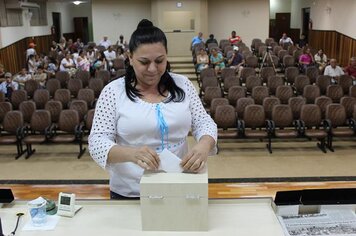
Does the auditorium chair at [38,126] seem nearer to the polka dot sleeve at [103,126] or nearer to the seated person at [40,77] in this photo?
the seated person at [40,77]

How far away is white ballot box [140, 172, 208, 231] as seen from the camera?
155cm

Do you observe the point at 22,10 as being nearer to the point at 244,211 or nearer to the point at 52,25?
the point at 52,25

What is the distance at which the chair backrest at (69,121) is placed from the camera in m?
6.93

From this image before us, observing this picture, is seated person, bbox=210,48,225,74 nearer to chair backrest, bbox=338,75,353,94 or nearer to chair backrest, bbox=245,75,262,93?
chair backrest, bbox=245,75,262,93

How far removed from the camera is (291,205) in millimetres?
1807

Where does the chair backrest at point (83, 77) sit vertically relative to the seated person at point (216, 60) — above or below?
below

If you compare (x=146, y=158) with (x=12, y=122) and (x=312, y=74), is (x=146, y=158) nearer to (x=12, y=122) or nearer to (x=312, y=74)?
(x=12, y=122)

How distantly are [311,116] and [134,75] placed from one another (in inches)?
227

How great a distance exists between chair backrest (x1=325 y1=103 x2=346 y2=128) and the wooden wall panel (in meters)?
7.69

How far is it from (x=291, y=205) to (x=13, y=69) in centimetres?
1538

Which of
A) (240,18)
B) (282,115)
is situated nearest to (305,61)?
(282,115)

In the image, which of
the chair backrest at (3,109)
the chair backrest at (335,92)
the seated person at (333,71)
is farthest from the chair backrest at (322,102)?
the chair backrest at (3,109)

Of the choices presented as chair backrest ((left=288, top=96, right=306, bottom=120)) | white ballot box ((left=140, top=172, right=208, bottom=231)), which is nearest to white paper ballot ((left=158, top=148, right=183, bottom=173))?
white ballot box ((left=140, top=172, right=208, bottom=231))

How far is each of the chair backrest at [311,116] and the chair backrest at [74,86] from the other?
212 inches
